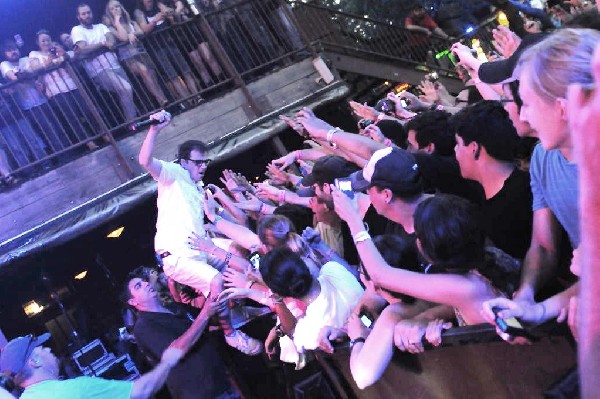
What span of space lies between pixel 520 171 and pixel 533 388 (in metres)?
1.21

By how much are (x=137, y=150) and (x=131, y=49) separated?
160 cm

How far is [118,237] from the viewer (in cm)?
1031

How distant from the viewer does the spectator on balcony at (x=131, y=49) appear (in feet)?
27.8

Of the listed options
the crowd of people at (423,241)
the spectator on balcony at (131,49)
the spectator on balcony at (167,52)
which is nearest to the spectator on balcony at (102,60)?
the spectator on balcony at (131,49)

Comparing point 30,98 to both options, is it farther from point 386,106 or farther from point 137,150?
point 386,106

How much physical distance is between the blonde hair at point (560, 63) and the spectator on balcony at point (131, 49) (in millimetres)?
7599

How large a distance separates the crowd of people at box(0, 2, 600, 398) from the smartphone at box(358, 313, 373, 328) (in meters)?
0.02

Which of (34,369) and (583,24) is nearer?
(583,24)

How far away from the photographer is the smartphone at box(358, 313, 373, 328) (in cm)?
276

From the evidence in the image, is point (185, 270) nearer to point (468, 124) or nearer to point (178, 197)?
point (178, 197)

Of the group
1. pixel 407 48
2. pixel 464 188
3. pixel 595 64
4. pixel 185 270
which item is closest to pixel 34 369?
pixel 185 270

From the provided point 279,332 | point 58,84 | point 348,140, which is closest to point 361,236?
point 348,140

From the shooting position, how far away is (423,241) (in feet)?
6.88

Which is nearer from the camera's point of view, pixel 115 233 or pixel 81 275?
pixel 115 233
